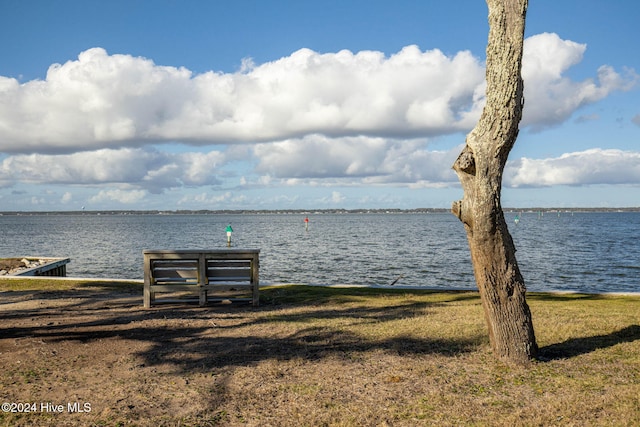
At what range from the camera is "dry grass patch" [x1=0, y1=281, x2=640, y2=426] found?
216 inches

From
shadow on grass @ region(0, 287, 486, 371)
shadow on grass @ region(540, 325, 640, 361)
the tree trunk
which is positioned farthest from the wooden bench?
shadow on grass @ region(540, 325, 640, 361)

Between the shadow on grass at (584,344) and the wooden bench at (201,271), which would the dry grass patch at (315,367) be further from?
the wooden bench at (201,271)

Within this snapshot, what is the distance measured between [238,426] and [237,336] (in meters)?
3.80

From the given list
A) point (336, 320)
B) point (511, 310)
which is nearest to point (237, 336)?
point (336, 320)

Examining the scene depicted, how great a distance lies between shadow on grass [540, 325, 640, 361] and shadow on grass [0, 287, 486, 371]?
3.31 ft

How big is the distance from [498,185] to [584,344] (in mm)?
3142

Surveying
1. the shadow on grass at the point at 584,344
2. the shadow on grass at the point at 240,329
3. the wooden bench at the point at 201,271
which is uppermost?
the wooden bench at the point at 201,271

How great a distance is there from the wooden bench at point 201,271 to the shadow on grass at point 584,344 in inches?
255

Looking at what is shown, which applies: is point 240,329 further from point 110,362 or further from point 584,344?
point 584,344

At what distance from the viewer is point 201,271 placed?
12.0 m

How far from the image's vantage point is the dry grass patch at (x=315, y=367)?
5.48 meters

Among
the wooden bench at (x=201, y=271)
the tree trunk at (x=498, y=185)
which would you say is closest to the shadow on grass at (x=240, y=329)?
the wooden bench at (x=201, y=271)

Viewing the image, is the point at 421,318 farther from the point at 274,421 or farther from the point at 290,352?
the point at 274,421

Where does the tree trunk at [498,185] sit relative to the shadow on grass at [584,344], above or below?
above
